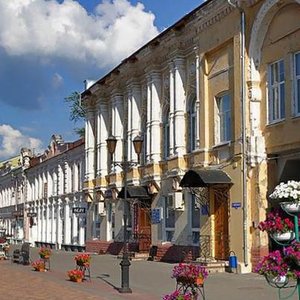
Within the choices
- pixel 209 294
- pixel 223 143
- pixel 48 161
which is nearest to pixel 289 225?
pixel 209 294

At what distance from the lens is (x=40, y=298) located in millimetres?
15930

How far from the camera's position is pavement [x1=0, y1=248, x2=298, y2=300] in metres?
16.3

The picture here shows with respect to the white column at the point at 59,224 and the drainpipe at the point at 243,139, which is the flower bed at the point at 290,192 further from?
the white column at the point at 59,224

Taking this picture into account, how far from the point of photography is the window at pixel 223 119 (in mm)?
23953

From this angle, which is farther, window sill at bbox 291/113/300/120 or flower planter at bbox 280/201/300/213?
window sill at bbox 291/113/300/120

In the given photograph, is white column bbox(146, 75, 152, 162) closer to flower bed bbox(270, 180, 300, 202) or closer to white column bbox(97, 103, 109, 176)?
white column bbox(97, 103, 109, 176)

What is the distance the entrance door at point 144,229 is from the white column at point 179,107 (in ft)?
17.2

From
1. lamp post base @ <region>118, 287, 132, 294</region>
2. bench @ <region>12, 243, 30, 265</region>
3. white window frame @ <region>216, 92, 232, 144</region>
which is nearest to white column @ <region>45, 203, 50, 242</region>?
bench @ <region>12, 243, 30, 265</region>

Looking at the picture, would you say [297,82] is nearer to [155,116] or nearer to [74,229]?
[155,116]

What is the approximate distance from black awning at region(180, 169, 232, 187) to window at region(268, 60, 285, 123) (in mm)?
2645

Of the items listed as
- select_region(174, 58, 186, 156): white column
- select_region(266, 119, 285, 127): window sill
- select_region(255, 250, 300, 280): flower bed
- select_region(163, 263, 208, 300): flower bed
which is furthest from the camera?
select_region(174, 58, 186, 156): white column

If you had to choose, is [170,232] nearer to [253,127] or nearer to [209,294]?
[253,127]

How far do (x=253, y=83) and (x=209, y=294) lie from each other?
26.8 feet

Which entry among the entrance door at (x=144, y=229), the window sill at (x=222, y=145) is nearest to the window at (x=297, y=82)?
the window sill at (x=222, y=145)
